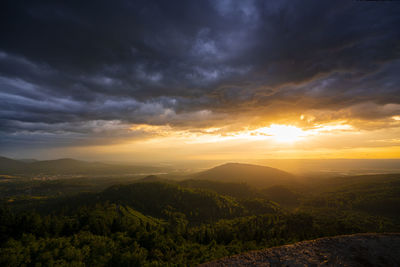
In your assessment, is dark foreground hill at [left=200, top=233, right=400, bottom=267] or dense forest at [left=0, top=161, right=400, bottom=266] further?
dense forest at [left=0, top=161, right=400, bottom=266]

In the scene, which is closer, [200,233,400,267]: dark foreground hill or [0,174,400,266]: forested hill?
[200,233,400,267]: dark foreground hill

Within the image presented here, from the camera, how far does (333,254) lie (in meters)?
12.4

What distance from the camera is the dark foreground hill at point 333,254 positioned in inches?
454

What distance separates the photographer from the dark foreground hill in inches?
454

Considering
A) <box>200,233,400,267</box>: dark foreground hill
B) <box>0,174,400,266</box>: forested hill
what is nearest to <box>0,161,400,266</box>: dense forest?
<box>0,174,400,266</box>: forested hill

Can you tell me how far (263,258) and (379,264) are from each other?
7.39 metres

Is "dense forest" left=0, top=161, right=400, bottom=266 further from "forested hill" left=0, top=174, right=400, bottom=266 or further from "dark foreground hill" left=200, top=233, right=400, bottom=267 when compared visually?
"dark foreground hill" left=200, top=233, right=400, bottom=267

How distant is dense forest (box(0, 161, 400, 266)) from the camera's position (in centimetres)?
3115

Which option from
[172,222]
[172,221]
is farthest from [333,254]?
[172,221]

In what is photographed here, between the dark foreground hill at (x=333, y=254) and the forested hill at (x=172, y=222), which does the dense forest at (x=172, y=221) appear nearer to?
the forested hill at (x=172, y=222)

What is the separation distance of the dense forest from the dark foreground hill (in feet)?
67.6

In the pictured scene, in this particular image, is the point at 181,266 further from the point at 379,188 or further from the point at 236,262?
the point at 379,188

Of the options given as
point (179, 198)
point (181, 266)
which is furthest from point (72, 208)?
point (181, 266)

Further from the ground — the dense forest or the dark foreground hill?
the dark foreground hill
